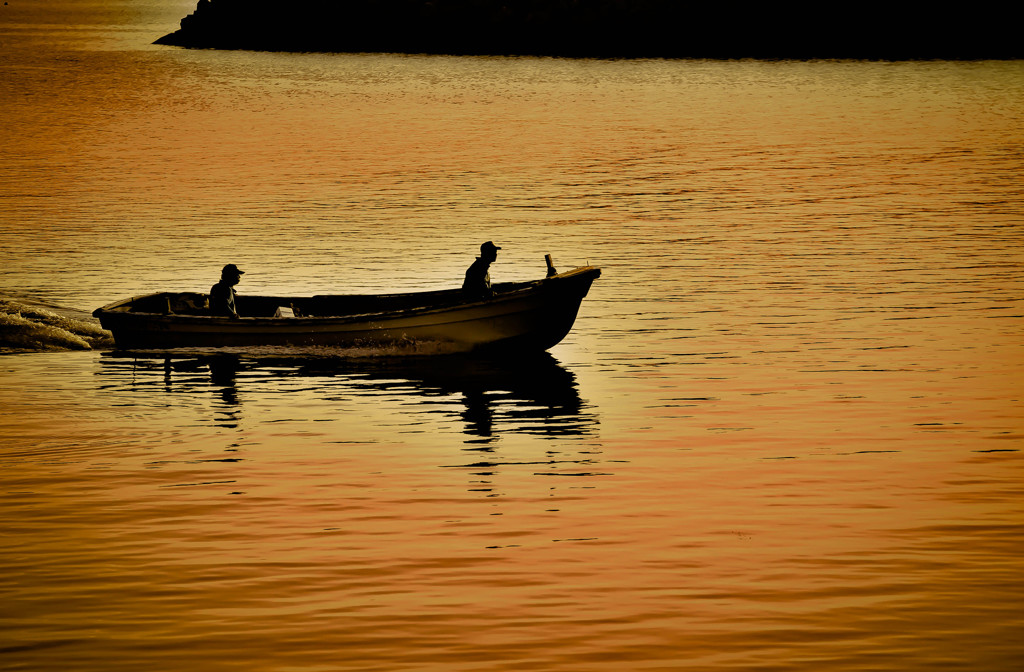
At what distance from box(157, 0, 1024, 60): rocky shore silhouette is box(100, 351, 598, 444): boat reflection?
95.6m

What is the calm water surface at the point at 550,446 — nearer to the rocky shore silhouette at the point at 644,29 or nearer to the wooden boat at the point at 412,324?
the wooden boat at the point at 412,324

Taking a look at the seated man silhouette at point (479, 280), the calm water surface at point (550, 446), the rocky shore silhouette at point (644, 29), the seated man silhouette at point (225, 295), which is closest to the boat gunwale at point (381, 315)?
the seated man silhouette at point (479, 280)

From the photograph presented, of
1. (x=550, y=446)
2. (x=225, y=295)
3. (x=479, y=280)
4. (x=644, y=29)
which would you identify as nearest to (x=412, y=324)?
(x=479, y=280)

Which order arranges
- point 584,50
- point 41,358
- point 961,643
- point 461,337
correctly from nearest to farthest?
1. point 961,643
2. point 461,337
3. point 41,358
4. point 584,50

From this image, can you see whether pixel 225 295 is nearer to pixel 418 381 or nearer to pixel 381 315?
pixel 381 315

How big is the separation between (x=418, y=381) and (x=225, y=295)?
354cm

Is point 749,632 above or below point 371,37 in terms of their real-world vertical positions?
below

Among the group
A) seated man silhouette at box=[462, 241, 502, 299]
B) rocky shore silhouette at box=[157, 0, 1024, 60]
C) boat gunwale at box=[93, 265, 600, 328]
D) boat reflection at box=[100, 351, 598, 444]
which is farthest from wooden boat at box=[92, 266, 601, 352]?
rocky shore silhouette at box=[157, 0, 1024, 60]

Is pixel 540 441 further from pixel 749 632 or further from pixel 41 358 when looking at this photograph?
pixel 41 358

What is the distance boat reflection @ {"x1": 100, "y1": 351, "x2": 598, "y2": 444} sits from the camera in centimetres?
1916

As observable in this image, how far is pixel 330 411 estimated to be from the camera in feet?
63.9

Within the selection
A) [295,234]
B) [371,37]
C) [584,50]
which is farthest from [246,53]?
[295,234]

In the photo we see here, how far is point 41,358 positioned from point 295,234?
1503 centimetres

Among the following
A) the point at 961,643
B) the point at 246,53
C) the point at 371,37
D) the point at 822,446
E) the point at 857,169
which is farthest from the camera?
the point at 246,53
